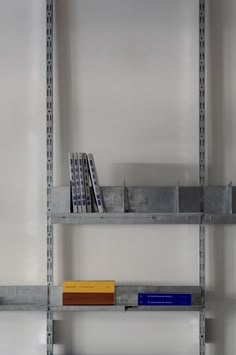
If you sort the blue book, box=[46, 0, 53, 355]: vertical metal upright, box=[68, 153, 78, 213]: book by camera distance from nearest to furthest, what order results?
box=[68, 153, 78, 213]: book → the blue book → box=[46, 0, 53, 355]: vertical metal upright

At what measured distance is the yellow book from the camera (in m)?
2.30

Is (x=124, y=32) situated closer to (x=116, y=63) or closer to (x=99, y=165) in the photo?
(x=116, y=63)

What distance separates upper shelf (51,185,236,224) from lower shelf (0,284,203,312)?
0.32 meters

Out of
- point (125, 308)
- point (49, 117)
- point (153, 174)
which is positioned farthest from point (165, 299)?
point (49, 117)

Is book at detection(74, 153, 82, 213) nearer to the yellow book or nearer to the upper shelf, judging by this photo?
→ the upper shelf

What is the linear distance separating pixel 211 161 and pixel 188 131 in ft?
0.56

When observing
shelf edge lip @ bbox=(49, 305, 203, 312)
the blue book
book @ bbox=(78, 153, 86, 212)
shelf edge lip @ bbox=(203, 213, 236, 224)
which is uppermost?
book @ bbox=(78, 153, 86, 212)

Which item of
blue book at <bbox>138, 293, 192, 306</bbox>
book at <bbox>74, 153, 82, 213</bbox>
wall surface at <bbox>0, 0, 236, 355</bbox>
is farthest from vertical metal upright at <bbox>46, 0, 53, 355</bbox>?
blue book at <bbox>138, 293, 192, 306</bbox>

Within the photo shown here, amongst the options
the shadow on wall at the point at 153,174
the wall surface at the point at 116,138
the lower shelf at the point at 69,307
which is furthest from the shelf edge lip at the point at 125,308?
the shadow on wall at the point at 153,174

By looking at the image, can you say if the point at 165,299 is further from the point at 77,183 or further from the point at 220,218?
the point at 77,183

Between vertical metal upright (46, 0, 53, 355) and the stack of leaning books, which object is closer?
the stack of leaning books

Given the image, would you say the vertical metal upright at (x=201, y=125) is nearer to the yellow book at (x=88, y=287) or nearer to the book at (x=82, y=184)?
the yellow book at (x=88, y=287)

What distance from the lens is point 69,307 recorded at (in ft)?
7.47

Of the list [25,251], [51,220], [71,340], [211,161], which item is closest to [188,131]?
[211,161]
